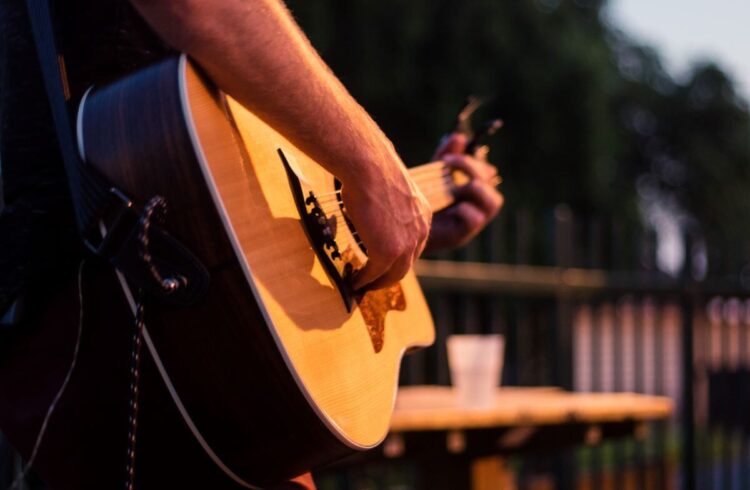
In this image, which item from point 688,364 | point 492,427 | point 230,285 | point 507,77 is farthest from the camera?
point 507,77

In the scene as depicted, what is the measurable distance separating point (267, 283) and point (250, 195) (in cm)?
12

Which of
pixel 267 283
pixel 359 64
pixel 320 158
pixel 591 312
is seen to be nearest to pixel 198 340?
pixel 267 283

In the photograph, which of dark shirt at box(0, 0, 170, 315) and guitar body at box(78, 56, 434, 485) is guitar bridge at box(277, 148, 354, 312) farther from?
dark shirt at box(0, 0, 170, 315)

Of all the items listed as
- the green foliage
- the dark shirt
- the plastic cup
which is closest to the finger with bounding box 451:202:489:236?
the plastic cup

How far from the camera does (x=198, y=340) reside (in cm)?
111

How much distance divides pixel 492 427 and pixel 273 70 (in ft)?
5.56

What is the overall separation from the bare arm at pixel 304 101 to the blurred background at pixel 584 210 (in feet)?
3.21

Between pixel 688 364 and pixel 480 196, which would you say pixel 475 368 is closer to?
pixel 480 196

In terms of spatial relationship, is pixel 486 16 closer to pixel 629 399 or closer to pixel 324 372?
pixel 629 399

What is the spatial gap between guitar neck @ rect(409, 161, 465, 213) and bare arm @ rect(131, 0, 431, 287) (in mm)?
571

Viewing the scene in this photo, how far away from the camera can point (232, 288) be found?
1.10 m

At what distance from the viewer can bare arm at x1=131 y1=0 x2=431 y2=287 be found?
112 cm

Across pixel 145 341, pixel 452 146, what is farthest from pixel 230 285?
pixel 452 146

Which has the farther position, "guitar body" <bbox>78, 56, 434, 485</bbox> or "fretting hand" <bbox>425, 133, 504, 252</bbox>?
"fretting hand" <bbox>425, 133, 504, 252</bbox>
